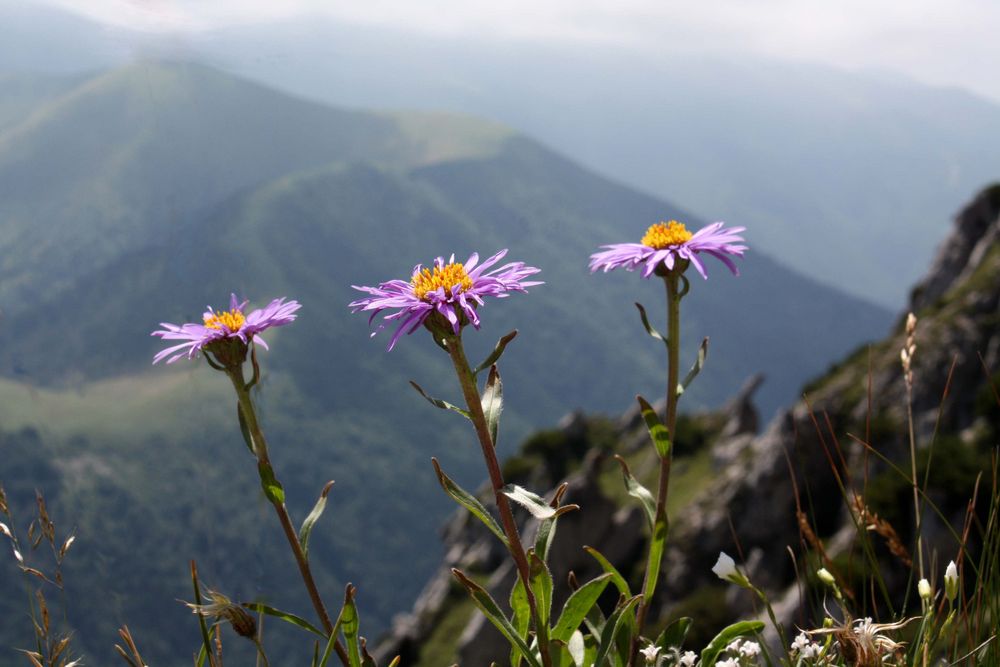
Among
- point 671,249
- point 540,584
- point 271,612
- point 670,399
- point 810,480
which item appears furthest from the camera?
point 810,480

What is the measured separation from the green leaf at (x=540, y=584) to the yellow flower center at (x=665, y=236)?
4.46ft

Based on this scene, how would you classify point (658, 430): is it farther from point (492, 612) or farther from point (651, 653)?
point (492, 612)

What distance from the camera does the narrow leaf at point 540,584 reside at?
274 cm

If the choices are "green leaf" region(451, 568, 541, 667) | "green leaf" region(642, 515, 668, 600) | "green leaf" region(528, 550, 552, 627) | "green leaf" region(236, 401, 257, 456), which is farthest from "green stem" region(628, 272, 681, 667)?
"green leaf" region(236, 401, 257, 456)

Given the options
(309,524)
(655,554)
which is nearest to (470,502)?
(309,524)

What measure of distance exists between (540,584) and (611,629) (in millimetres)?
381

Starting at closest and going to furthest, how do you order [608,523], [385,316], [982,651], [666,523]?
[385,316], [982,651], [666,523], [608,523]

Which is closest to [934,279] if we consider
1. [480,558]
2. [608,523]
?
[608,523]

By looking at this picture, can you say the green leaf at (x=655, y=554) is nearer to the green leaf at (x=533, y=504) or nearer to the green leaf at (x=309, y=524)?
the green leaf at (x=533, y=504)

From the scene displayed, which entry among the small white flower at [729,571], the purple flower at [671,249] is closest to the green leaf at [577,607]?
the small white flower at [729,571]

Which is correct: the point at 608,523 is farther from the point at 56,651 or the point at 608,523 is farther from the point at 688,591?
the point at 56,651

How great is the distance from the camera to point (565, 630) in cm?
299

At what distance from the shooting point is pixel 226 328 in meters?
3.07

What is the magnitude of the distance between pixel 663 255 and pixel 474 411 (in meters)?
0.99
